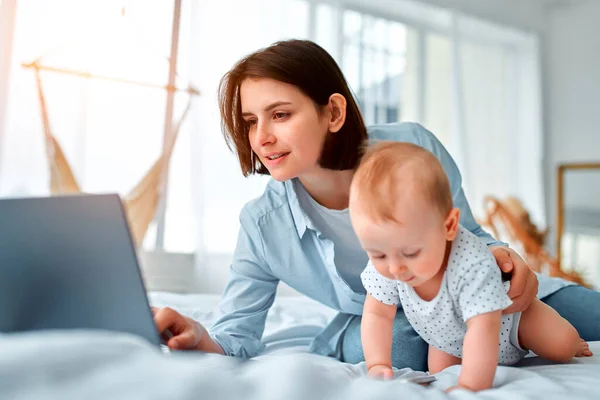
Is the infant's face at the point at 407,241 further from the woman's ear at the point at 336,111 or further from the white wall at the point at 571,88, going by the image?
the white wall at the point at 571,88

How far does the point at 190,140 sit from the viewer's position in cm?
326

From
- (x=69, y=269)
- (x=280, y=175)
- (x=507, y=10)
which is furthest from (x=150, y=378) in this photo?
(x=507, y=10)

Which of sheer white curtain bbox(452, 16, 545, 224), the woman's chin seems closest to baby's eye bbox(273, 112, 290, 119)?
the woman's chin

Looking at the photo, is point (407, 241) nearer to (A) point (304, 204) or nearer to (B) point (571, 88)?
(A) point (304, 204)

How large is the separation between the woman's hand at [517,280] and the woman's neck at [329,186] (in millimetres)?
372

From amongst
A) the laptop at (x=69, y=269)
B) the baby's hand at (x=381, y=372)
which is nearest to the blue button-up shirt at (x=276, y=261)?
the baby's hand at (x=381, y=372)

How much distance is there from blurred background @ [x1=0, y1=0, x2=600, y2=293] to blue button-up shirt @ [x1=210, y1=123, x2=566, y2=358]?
1.47m

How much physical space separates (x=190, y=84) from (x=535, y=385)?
109 inches

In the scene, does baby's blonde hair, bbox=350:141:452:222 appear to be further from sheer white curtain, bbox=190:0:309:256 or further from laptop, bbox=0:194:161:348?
sheer white curtain, bbox=190:0:309:256

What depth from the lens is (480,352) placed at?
787 mm

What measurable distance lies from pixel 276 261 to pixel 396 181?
0.53 meters

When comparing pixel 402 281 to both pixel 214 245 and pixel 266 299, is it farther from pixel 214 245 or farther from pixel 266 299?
pixel 214 245

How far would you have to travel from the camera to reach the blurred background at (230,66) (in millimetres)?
2895

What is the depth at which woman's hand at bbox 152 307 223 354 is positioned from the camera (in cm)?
94
